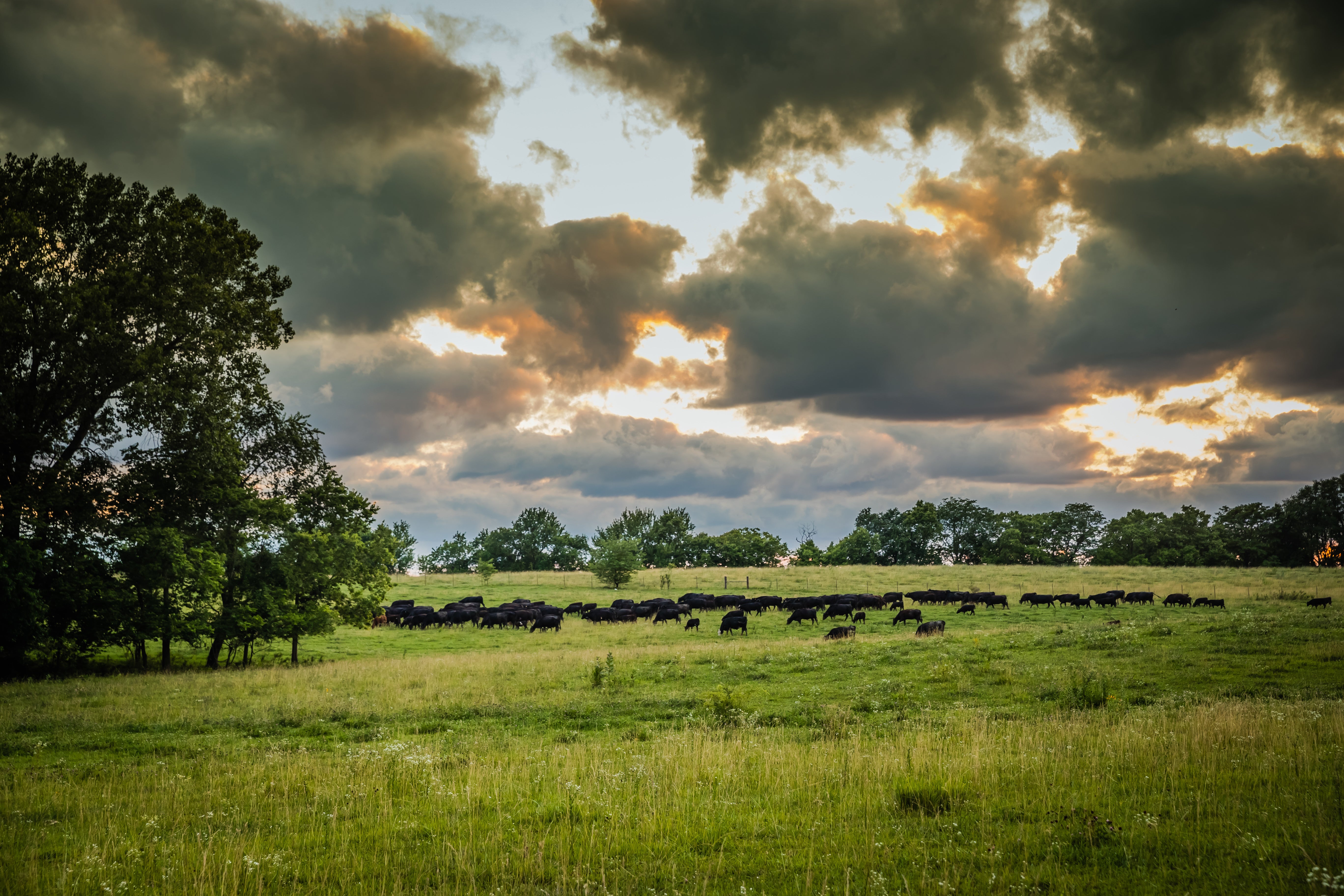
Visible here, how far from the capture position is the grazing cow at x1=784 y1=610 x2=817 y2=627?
134 ft

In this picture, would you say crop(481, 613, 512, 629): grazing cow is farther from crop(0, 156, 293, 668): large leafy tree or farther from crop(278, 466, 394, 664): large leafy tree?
crop(0, 156, 293, 668): large leafy tree

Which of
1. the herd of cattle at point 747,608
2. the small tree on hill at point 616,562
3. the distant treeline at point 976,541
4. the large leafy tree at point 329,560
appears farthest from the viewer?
the distant treeline at point 976,541

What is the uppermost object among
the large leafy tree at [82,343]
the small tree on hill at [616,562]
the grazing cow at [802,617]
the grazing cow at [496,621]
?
the large leafy tree at [82,343]

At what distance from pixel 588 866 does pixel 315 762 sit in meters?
7.64

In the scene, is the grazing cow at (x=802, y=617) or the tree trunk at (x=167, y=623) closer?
the tree trunk at (x=167, y=623)

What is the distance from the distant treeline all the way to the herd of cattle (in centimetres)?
5482

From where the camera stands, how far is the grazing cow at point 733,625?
124ft

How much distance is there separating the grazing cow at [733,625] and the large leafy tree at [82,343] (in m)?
26.9

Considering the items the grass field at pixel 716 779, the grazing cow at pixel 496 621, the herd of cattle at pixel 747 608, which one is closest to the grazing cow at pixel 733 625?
the herd of cattle at pixel 747 608

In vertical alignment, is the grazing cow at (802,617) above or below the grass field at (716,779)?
below

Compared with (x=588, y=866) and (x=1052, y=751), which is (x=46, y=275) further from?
(x=1052, y=751)

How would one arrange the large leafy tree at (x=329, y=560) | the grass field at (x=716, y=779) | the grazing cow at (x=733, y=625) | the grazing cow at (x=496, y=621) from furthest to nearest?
the grazing cow at (x=496, y=621)
the grazing cow at (x=733, y=625)
the large leafy tree at (x=329, y=560)
the grass field at (x=716, y=779)

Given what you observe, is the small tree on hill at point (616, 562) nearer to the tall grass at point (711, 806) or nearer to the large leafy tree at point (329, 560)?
the large leafy tree at point (329, 560)

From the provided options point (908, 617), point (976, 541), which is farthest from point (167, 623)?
point (976, 541)
